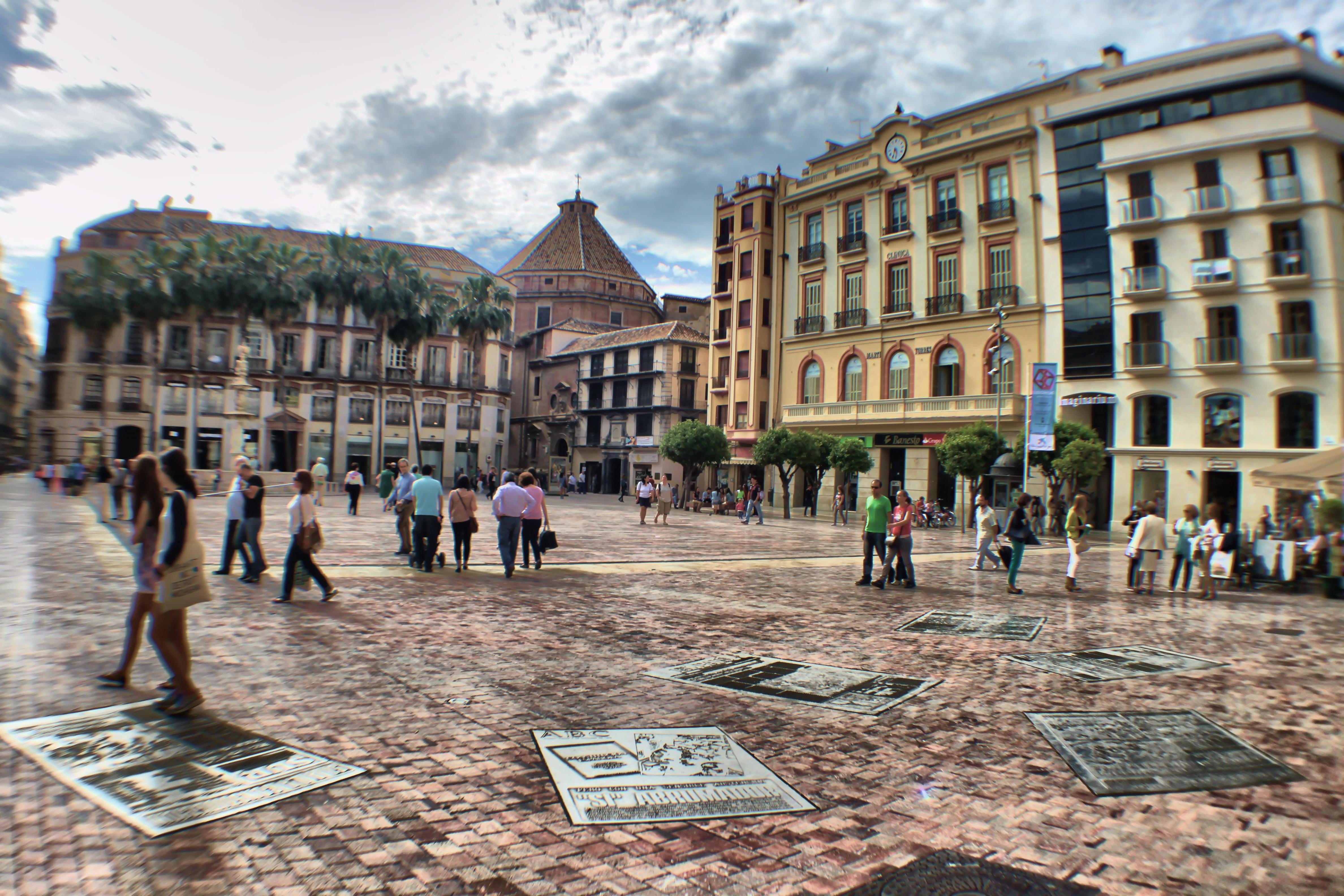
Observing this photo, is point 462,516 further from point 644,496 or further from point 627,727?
point 644,496

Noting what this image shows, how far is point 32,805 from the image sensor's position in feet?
12.1

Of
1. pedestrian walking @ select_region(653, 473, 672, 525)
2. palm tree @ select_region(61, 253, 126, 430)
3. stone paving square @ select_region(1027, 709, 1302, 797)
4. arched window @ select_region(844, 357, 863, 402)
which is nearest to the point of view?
stone paving square @ select_region(1027, 709, 1302, 797)

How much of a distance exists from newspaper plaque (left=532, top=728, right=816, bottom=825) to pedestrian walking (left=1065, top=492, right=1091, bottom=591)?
9.92 meters

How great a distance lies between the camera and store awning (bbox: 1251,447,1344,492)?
45.9 feet

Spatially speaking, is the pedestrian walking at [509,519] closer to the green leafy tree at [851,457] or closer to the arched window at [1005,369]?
the green leafy tree at [851,457]

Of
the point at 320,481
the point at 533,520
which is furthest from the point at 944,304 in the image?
the point at 320,481

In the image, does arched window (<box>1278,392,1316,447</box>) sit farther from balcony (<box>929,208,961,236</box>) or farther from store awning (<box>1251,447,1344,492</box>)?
balcony (<box>929,208,961,236</box>)

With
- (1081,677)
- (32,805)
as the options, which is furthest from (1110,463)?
(32,805)

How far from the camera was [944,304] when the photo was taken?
3509 cm

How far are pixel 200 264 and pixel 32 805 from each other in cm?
5912

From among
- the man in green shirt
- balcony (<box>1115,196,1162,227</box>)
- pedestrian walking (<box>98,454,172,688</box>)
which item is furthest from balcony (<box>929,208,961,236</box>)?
pedestrian walking (<box>98,454,172,688</box>)

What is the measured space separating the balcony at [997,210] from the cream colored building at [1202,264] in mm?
1439

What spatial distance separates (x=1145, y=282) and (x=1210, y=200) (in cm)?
348

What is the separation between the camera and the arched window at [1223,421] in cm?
2816
